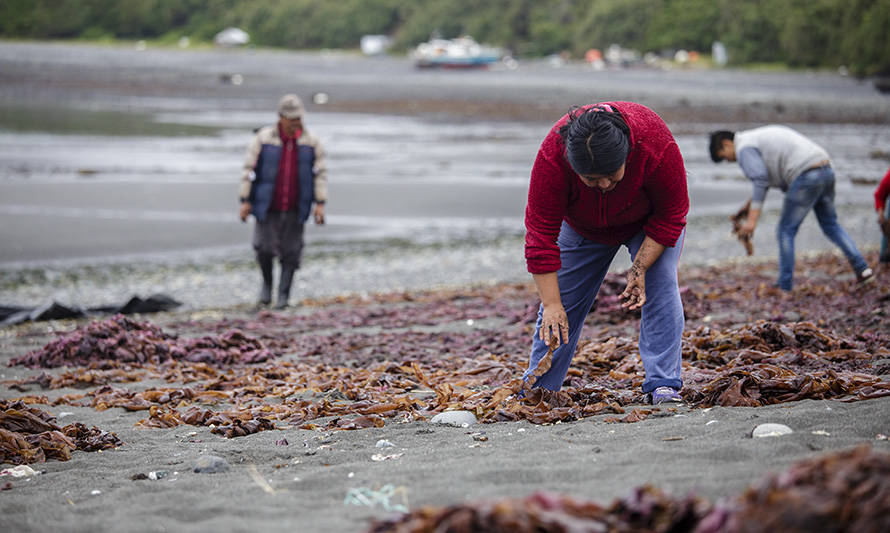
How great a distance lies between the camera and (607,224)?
4773 millimetres

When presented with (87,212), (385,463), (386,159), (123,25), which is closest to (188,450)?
(385,463)

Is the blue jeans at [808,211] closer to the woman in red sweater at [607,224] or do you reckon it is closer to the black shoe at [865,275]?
the black shoe at [865,275]

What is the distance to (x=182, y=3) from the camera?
115250 millimetres

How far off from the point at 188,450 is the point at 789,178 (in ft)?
20.8

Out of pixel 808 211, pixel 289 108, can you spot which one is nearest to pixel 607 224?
pixel 808 211

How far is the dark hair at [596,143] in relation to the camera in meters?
4.17

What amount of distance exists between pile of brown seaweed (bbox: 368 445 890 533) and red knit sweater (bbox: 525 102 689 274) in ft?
6.41

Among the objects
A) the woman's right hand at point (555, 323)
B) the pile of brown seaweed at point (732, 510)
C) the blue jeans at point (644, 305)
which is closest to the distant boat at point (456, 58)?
the blue jeans at point (644, 305)

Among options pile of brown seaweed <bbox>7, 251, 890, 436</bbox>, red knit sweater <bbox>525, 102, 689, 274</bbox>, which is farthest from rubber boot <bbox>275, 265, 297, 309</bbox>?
red knit sweater <bbox>525, 102, 689, 274</bbox>

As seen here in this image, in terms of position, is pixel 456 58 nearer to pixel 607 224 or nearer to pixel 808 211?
pixel 808 211

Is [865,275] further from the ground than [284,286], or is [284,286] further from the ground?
[865,275]

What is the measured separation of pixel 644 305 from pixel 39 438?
331cm

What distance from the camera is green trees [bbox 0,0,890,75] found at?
58406 mm

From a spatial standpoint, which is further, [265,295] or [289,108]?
[265,295]
